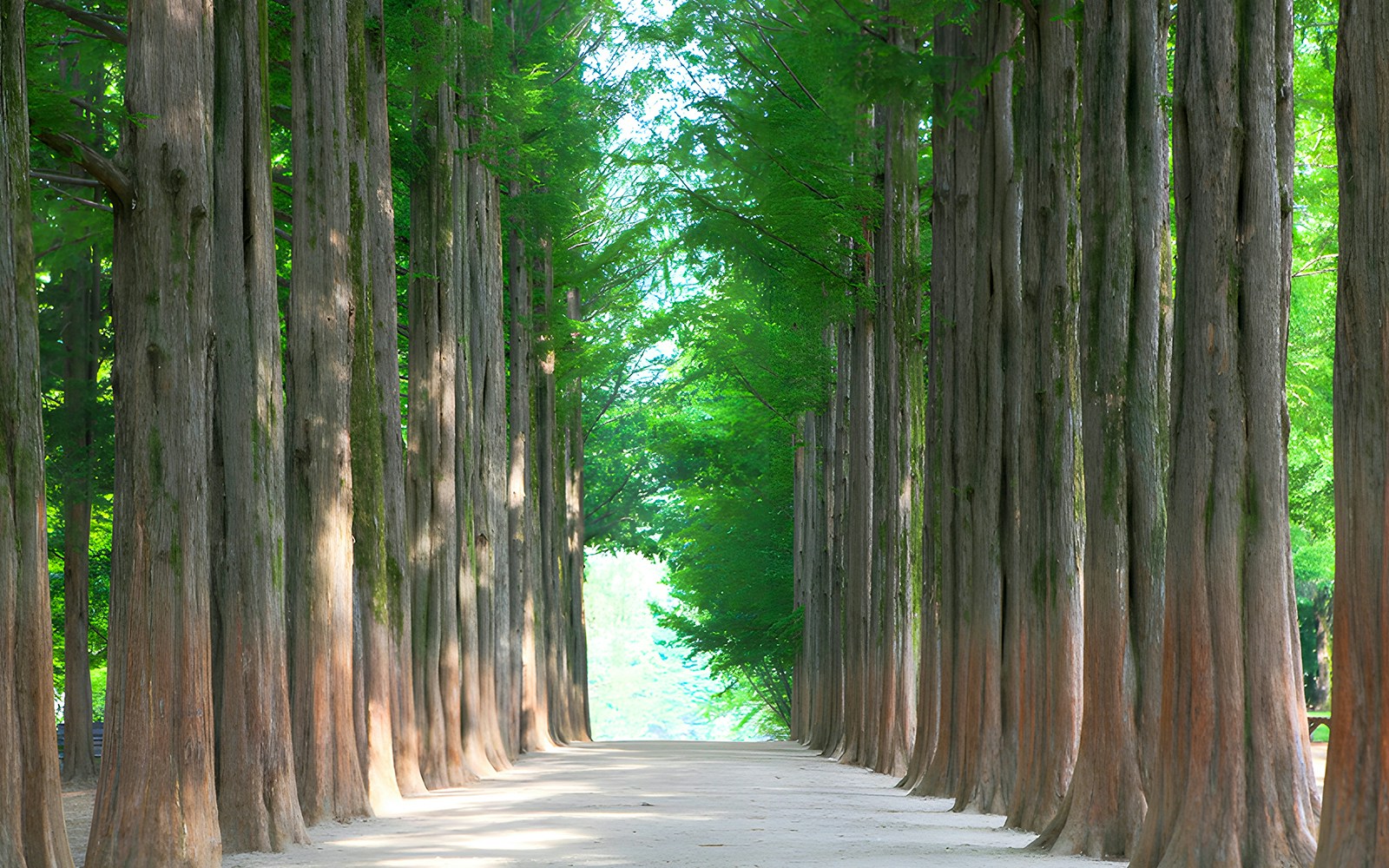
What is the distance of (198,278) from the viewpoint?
7488mm

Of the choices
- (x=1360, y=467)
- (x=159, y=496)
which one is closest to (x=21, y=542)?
(x=159, y=496)

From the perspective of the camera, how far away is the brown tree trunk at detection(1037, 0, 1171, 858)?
795 cm

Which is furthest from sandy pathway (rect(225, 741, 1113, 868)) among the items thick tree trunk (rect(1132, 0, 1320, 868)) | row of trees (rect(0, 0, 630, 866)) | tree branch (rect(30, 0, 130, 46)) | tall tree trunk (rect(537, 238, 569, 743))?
tall tree trunk (rect(537, 238, 569, 743))

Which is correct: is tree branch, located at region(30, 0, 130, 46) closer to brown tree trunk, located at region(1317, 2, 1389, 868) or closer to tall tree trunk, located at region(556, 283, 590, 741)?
brown tree trunk, located at region(1317, 2, 1389, 868)

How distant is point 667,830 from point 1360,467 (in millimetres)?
5835

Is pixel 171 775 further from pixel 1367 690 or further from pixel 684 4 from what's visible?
pixel 684 4

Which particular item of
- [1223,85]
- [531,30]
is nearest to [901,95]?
[1223,85]

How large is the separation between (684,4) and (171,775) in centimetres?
1623

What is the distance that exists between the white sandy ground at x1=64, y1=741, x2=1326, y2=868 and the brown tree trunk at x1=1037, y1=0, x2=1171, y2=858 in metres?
0.58

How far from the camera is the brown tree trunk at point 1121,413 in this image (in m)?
7.95

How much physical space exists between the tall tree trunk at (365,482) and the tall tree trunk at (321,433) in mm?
224

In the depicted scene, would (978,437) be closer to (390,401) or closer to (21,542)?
(390,401)

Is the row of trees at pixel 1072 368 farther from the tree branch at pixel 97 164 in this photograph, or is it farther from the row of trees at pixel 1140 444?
the tree branch at pixel 97 164

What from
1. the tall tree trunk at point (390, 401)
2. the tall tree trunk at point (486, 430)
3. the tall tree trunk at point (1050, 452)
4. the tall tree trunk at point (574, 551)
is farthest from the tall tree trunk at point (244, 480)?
the tall tree trunk at point (574, 551)
